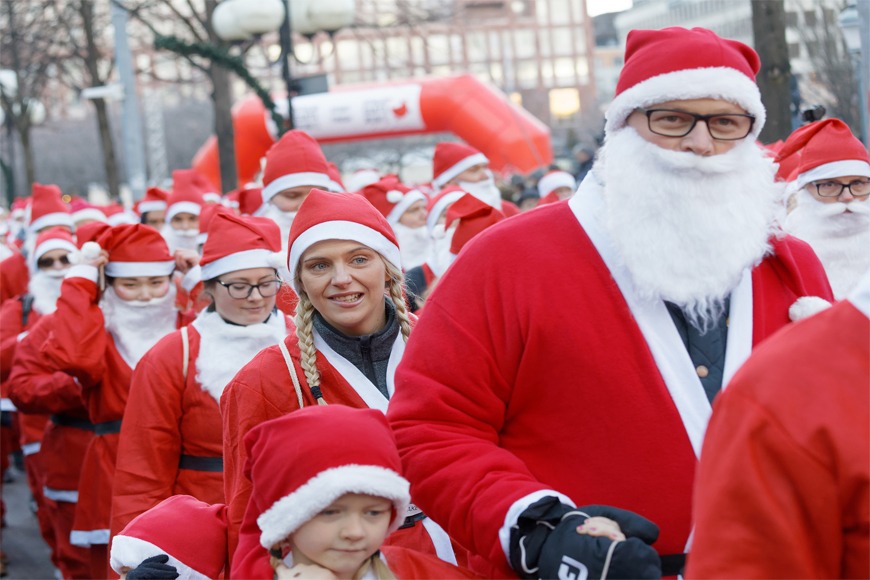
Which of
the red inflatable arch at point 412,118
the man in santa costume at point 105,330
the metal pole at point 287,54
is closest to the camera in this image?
the man in santa costume at point 105,330

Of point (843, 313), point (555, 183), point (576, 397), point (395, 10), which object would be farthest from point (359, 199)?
point (395, 10)

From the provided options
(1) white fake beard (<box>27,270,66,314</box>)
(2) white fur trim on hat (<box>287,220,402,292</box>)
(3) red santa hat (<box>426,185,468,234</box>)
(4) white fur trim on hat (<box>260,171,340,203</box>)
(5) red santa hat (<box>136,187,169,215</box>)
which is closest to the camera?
(2) white fur trim on hat (<box>287,220,402,292</box>)

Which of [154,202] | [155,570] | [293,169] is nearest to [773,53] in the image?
[293,169]

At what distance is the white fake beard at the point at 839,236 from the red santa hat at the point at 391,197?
4769mm

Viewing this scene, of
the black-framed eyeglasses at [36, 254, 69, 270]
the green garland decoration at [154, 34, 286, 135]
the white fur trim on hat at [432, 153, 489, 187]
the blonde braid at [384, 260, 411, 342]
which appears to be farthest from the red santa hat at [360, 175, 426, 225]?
the blonde braid at [384, 260, 411, 342]

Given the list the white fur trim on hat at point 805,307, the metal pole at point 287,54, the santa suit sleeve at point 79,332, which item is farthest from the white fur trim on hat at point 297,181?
the white fur trim on hat at point 805,307

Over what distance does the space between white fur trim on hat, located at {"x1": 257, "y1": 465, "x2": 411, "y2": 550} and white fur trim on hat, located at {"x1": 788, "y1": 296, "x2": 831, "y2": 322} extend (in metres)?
0.93

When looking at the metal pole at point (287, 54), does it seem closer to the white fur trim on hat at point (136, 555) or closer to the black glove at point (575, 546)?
the white fur trim on hat at point (136, 555)

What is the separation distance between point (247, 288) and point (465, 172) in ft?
19.3

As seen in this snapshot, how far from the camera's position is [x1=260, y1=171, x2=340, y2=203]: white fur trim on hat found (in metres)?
8.36

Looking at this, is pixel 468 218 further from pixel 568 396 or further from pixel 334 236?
pixel 568 396

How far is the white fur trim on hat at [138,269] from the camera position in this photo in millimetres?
7211

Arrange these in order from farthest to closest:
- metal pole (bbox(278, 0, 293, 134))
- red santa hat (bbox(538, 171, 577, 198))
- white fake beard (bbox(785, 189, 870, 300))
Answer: red santa hat (bbox(538, 171, 577, 198)) < metal pole (bbox(278, 0, 293, 134)) < white fake beard (bbox(785, 189, 870, 300))

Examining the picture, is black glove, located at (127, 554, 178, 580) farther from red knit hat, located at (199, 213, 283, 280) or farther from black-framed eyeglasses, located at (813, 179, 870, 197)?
black-framed eyeglasses, located at (813, 179, 870, 197)
